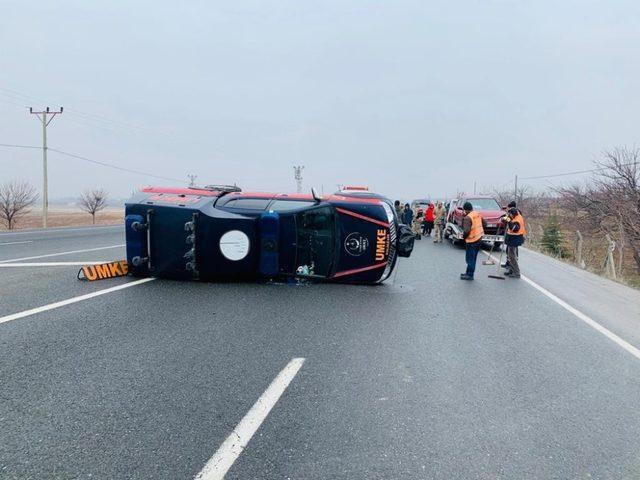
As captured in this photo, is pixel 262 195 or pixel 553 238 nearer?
pixel 262 195

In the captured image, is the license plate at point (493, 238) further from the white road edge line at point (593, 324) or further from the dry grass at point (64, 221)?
the dry grass at point (64, 221)

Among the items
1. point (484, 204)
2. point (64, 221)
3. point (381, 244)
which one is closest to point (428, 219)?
point (484, 204)

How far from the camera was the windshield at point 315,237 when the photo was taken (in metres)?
8.34

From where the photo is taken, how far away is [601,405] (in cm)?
375

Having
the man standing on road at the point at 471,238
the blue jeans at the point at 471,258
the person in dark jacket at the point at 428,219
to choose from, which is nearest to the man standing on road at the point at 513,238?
the man standing on road at the point at 471,238

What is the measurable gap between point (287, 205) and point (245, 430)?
580 cm

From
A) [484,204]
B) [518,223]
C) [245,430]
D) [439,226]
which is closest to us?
[245,430]

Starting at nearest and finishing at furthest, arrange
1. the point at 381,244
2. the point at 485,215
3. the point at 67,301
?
1. the point at 67,301
2. the point at 381,244
3. the point at 485,215

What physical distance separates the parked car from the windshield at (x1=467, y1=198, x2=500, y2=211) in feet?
33.9

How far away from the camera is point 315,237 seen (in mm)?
8375

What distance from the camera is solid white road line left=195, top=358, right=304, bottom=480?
268 centimetres

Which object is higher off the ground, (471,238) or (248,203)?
(248,203)

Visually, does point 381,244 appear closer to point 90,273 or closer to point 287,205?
point 287,205

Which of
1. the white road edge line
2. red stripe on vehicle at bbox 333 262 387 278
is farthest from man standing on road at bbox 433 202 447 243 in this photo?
red stripe on vehicle at bbox 333 262 387 278
